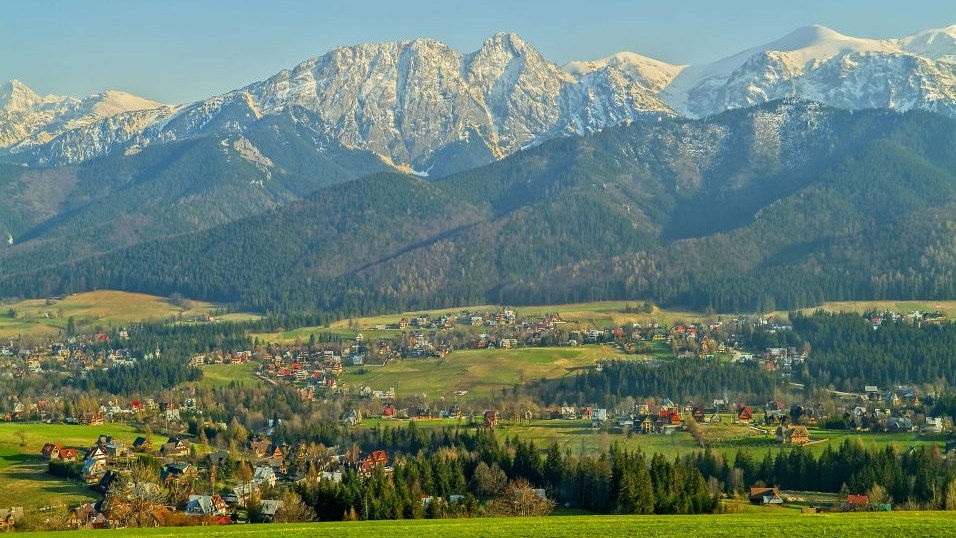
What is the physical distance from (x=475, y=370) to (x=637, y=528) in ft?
381

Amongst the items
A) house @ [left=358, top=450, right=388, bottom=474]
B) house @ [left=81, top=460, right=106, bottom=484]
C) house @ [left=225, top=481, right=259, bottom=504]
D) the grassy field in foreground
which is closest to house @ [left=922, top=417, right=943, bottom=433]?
house @ [left=358, top=450, right=388, bottom=474]

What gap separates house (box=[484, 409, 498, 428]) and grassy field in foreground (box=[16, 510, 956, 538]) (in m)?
65.5

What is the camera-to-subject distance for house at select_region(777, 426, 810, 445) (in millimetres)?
108688

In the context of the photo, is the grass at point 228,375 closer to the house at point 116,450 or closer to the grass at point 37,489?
the house at point 116,450

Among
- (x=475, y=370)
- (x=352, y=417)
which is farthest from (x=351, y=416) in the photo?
(x=475, y=370)

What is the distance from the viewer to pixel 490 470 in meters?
88.9

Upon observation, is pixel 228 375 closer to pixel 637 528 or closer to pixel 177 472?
pixel 177 472

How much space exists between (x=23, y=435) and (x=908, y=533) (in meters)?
89.3

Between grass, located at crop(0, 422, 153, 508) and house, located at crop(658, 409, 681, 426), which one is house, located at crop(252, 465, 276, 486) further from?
house, located at crop(658, 409, 681, 426)

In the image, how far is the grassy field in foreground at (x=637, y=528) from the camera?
2031 inches

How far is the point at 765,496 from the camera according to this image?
8588 cm

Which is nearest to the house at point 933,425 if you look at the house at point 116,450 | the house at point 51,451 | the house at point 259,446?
the house at point 259,446

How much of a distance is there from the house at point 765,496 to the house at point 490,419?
139ft

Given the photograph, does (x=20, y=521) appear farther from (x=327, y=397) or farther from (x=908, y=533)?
(x=327, y=397)
